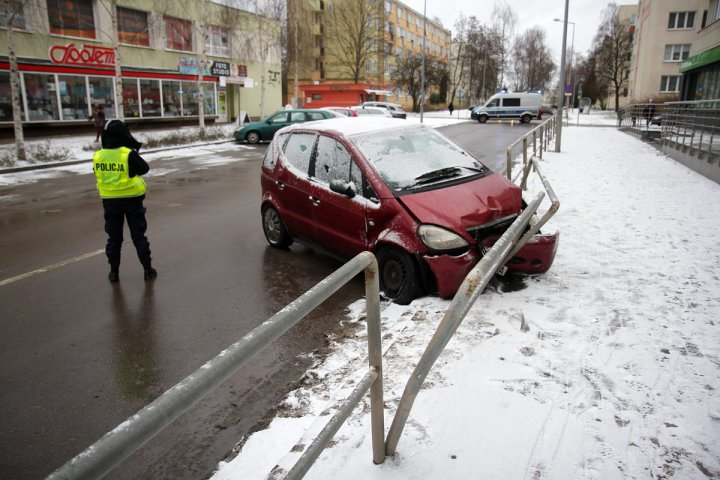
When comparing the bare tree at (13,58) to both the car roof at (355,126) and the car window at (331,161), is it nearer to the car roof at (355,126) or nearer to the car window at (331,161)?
the car roof at (355,126)

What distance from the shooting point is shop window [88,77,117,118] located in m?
27.5

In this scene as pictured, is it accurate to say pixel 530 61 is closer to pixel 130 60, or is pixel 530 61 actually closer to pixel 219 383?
pixel 130 60

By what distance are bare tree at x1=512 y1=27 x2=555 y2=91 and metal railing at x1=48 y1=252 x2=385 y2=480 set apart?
93.1m

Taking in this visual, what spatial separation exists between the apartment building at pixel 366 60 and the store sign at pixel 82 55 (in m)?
17.6

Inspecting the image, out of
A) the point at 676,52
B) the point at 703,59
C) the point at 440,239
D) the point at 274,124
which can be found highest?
the point at 676,52

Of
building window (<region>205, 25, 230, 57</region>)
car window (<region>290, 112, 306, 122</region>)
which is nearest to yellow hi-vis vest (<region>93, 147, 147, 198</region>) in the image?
car window (<region>290, 112, 306, 122</region>)

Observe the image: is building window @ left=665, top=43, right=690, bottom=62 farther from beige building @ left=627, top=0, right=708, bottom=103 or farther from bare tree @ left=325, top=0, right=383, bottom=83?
bare tree @ left=325, top=0, right=383, bottom=83

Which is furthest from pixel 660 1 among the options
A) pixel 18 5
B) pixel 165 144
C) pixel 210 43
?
pixel 18 5

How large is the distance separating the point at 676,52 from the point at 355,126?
173ft

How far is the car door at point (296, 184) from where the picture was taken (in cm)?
610

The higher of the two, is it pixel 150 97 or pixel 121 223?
pixel 150 97

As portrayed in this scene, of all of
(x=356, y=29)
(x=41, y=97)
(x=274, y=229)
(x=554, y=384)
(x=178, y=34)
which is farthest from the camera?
(x=356, y=29)

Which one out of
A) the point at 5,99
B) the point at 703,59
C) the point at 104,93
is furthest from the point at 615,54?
the point at 5,99

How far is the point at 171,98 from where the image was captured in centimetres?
3247
